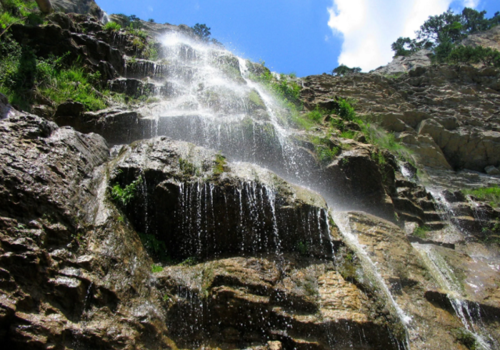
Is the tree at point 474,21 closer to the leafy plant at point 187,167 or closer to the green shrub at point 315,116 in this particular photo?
the green shrub at point 315,116

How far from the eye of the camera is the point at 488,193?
15156 millimetres

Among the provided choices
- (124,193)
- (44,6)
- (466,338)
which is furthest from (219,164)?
(44,6)

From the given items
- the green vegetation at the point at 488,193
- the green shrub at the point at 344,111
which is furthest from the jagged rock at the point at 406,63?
the green vegetation at the point at 488,193

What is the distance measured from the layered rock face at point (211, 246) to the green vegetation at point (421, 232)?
0.55ft

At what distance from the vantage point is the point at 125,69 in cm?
1388

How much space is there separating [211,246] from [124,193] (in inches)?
83.1

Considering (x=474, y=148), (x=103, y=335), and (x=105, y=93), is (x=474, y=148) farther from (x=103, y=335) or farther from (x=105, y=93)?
(x=103, y=335)

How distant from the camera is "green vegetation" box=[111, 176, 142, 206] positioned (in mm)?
6184

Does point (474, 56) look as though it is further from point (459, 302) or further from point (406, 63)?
point (459, 302)

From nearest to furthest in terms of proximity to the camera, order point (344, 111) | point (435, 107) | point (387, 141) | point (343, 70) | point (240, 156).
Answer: point (240, 156) < point (344, 111) < point (387, 141) < point (435, 107) < point (343, 70)

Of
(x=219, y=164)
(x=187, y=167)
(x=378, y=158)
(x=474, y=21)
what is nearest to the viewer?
(x=187, y=167)

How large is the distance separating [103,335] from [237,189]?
356 centimetres

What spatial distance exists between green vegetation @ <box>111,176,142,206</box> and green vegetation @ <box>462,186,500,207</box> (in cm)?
1553

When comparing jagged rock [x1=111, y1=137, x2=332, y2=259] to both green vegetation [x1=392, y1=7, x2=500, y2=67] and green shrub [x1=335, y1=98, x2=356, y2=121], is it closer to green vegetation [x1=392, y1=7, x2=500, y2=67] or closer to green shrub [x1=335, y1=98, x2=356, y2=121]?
green shrub [x1=335, y1=98, x2=356, y2=121]
